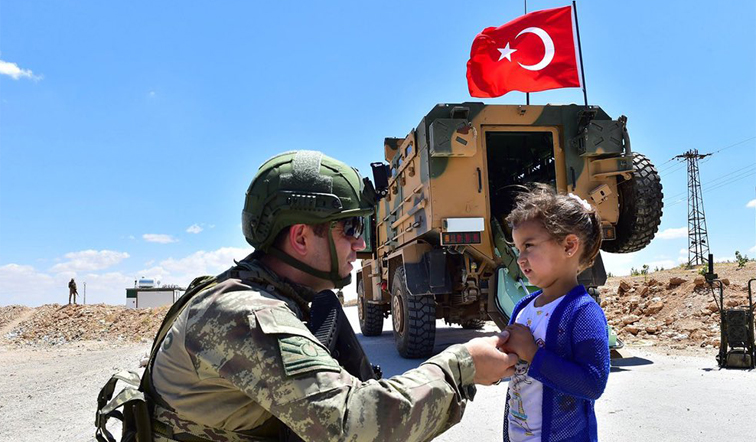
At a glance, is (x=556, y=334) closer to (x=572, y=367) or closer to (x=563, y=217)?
(x=572, y=367)

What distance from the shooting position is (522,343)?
72.9 inches

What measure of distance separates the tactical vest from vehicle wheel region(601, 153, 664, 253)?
5.63m

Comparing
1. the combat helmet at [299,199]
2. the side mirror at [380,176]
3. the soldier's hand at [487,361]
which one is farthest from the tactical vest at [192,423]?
the side mirror at [380,176]

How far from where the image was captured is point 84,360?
34.2 feet

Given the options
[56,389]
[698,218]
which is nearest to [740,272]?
[56,389]

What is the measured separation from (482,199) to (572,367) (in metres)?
4.52

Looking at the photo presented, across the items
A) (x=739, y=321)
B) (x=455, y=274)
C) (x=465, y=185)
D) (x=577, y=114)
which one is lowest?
(x=739, y=321)

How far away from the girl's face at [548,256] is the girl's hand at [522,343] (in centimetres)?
26

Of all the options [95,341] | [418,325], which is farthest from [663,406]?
[95,341]

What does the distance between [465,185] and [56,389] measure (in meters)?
5.50

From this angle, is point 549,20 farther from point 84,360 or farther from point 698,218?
point 698,218

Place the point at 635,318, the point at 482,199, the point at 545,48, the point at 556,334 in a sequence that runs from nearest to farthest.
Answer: the point at 556,334 < the point at 482,199 < the point at 545,48 < the point at 635,318

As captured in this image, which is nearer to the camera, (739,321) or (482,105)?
(739,321)

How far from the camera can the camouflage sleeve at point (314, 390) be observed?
1.19m
